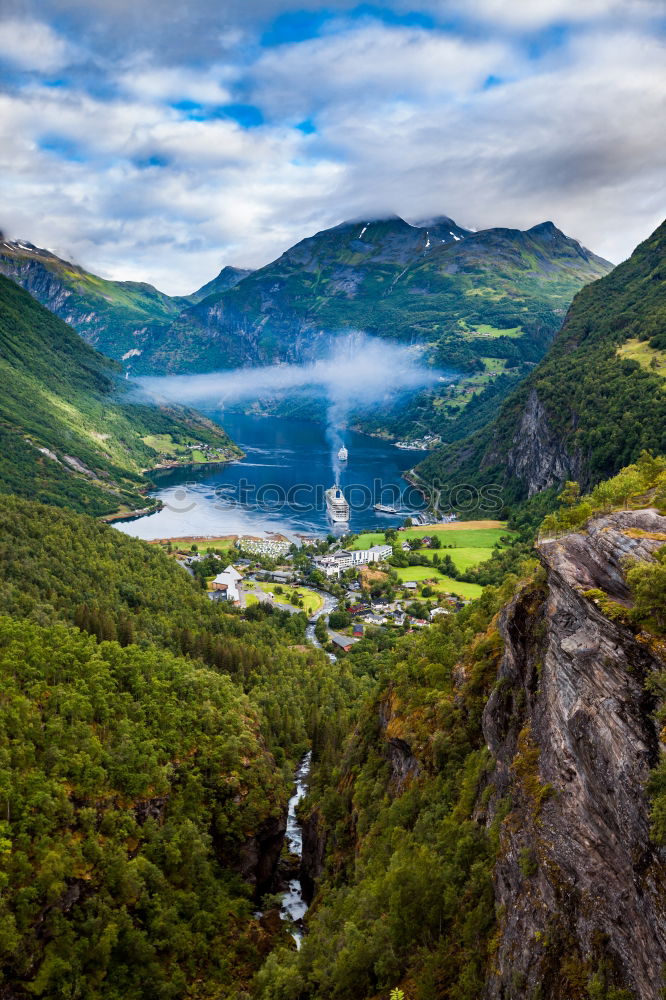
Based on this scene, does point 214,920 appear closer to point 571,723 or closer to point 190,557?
point 571,723

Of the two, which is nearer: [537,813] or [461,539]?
[537,813]

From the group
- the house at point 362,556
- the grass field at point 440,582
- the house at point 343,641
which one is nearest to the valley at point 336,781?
the house at point 343,641

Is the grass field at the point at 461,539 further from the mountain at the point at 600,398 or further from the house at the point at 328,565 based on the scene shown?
the mountain at the point at 600,398

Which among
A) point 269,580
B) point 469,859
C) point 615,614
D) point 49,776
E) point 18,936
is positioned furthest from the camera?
point 269,580

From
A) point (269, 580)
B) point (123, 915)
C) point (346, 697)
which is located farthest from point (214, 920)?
point (269, 580)

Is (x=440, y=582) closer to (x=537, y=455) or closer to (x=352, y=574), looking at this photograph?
(x=352, y=574)

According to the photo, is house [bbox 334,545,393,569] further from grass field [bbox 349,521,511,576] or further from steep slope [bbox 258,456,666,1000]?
steep slope [bbox 258,456,666,1000]

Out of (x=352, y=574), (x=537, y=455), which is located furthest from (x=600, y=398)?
(x=352, y=574)
